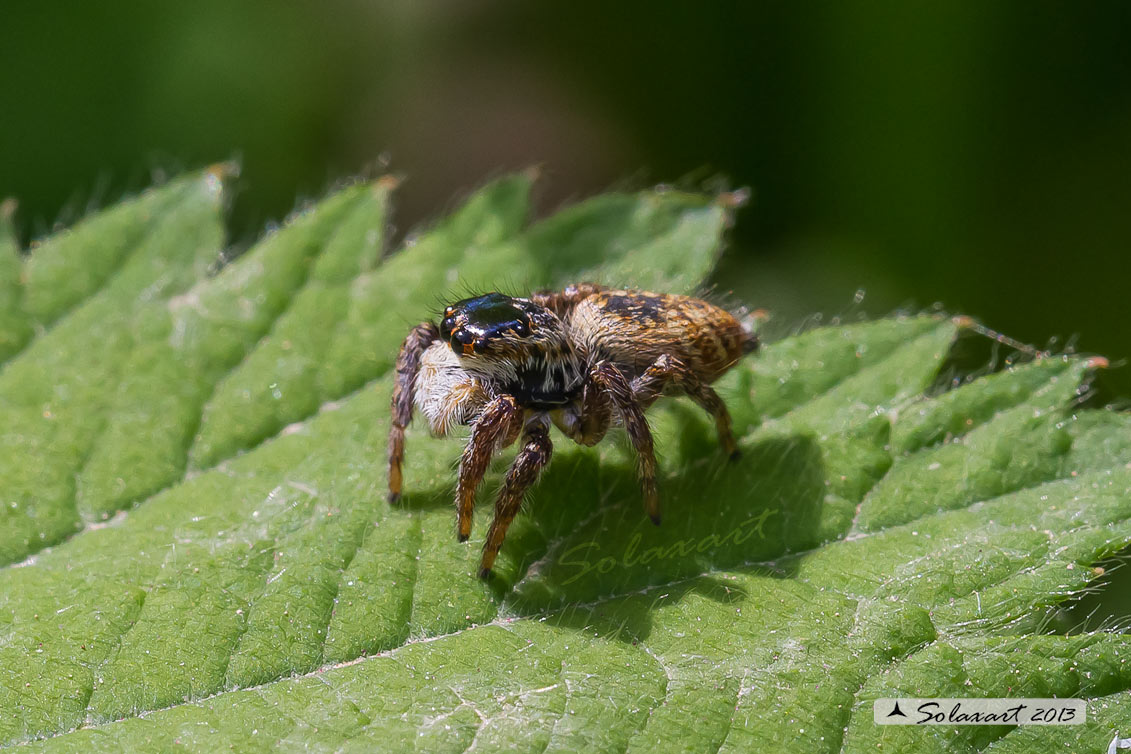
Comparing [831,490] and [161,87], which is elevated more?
[161,87]

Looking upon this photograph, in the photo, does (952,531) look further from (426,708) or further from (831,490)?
(426,708)

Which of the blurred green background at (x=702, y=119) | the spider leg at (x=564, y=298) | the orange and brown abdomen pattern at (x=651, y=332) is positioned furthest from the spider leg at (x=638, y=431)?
the blurred green background at (x=702, y=119)

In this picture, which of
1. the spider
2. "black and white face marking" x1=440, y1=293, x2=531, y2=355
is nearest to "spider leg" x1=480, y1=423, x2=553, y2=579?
the spider

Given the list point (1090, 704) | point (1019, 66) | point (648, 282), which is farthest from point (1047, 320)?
point (1090, 704)

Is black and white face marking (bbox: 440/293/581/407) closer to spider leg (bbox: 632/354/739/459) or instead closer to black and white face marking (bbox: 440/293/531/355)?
black and white face marking (bbox: 440/293/531/355)

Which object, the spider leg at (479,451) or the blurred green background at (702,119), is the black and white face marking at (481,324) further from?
the blurred green background at (702,119)

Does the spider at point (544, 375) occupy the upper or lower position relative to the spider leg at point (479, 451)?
upper

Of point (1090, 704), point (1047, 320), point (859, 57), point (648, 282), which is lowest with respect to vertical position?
point (1090, 704)
